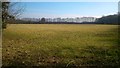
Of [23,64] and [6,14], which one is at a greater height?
[6,14]

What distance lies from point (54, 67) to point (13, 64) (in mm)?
1753

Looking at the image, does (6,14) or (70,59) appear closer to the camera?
(70,59)

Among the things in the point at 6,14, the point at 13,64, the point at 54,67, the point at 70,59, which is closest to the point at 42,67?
the point at 54,67

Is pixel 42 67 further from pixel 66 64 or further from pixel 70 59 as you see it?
pixel 70 59

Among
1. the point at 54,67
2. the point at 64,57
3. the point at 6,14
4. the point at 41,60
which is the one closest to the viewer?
the point at 54,67

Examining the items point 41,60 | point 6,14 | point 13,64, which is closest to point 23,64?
point 13,64

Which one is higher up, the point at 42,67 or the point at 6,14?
the point at 6,14

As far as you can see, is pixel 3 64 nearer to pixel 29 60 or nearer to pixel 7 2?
pixel 29 60

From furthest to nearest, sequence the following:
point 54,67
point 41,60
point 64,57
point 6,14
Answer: point 6,14, point 64,57, point 41,60, point 54,67

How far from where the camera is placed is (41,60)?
10.8m

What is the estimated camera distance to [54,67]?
30.8ft

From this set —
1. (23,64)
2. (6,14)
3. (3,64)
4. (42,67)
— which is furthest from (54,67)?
(6,14)

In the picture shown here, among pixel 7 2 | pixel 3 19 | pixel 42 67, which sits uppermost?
pixel 7 2

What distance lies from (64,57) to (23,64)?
7.97 feet
